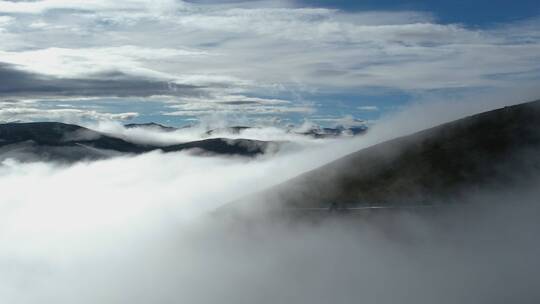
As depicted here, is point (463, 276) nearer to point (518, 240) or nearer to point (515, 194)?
point (518, 240)

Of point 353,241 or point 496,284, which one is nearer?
point 496,284

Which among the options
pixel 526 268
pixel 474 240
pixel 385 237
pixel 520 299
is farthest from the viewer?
pixel 385 237

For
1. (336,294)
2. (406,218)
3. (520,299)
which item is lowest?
(336,294)

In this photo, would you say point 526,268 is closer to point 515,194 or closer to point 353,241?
point 515,194

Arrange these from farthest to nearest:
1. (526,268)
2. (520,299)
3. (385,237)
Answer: (385,237)
(526,268)
(520,299)

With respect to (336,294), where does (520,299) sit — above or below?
above

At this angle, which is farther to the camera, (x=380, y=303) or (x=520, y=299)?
(x=380, y=303)

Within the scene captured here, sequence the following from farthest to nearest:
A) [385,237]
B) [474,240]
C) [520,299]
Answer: [385,237] < [474,240] < [520,299]

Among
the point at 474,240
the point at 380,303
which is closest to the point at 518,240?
the point at 474,240

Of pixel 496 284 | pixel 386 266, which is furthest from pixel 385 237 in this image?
pixel 496 284
